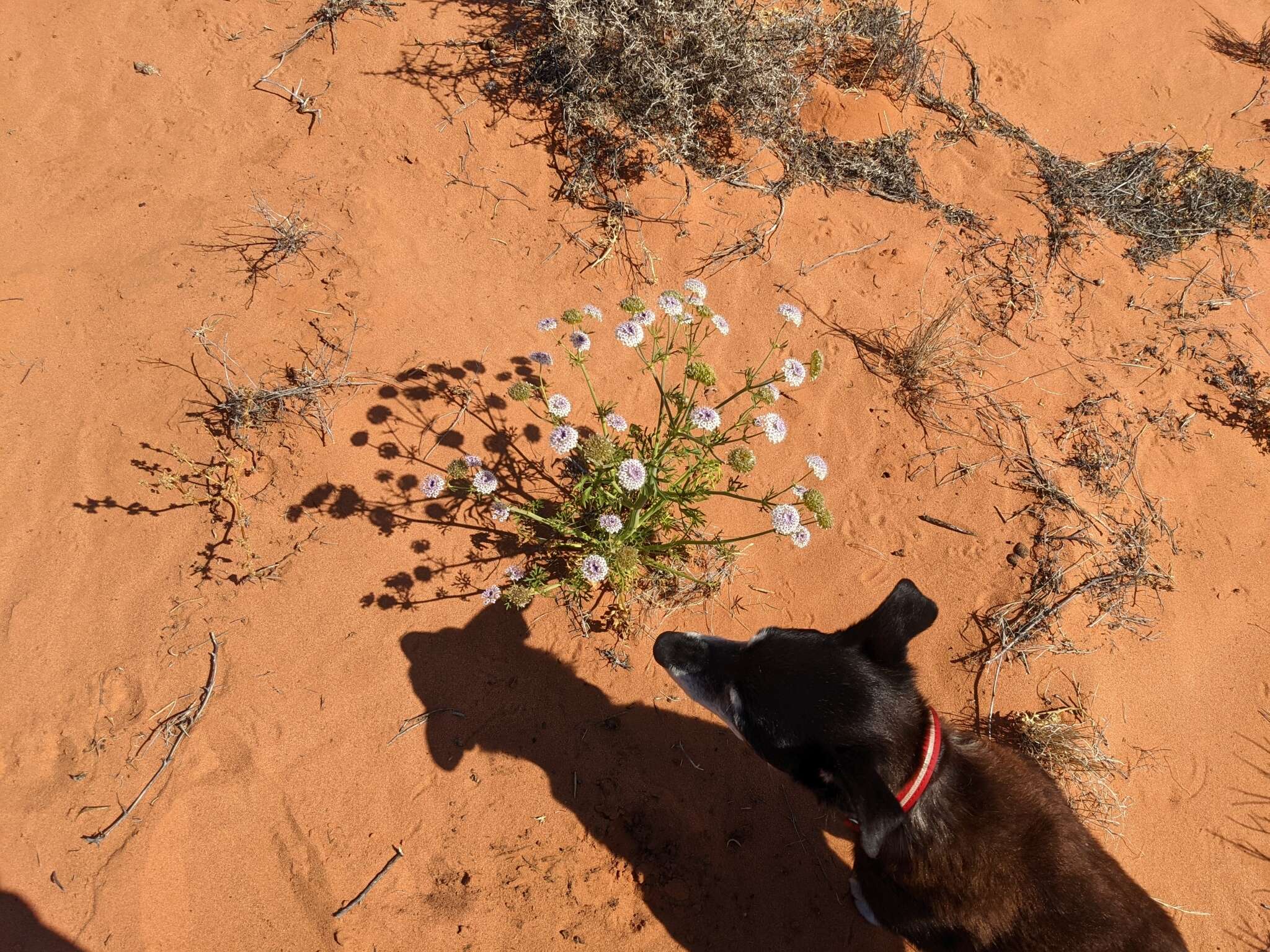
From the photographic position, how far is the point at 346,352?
3.83 metres

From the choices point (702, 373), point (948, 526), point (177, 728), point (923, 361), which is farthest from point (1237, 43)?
point (177, 728)

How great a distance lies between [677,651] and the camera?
2857mm

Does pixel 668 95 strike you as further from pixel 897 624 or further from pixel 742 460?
pixel 897 624

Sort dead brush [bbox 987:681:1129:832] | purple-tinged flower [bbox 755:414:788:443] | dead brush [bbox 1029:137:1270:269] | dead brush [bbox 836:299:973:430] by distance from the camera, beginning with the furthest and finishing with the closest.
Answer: dead brush [bbox 1029:137:1270:269] → dead brush [bbox 836:299:973:430] → dead brush [bbox 987:681:1129:832] → purple-tinged flower [bbox 755:414:788:443]

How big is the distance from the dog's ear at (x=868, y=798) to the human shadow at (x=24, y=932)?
126 inches

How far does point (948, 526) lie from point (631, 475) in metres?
2.31

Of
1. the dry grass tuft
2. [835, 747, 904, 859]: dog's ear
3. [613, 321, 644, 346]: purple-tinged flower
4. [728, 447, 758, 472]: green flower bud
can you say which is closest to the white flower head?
[613, 321, 644, 346]: purple-tinged flower

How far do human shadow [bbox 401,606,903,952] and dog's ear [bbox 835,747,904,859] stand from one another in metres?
1.13

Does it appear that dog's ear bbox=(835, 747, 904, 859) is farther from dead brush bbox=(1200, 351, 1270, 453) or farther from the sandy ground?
dead brush bbox=(1200, 351, 1270, 453)

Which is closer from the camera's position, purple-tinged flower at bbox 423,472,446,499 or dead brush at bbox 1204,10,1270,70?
A: purple-tinged flower at bbox 423,472,446,499

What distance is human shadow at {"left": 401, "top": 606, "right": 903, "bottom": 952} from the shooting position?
3.02 m

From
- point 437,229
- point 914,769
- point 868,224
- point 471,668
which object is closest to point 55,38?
point 437,229

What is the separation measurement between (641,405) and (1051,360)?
2954 mm

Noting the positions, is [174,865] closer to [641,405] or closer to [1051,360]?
[641,405]
